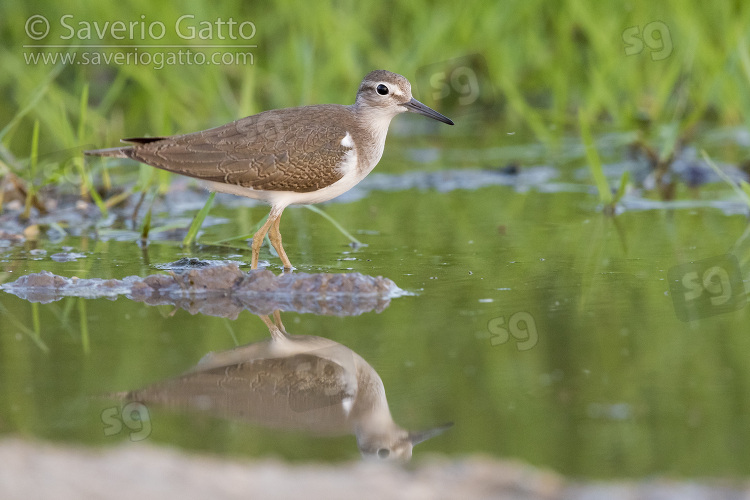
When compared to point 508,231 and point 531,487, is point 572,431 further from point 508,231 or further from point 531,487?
point 508,231

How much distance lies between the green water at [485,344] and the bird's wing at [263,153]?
0.53 m

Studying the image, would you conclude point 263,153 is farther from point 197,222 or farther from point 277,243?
point 197,222

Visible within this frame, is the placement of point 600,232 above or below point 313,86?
below

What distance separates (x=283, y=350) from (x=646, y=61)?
7480mm

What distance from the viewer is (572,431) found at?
3264 millimetres

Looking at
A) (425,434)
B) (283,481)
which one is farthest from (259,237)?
(283,481)

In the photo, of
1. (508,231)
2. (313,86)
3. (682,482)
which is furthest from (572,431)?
(313,86)
